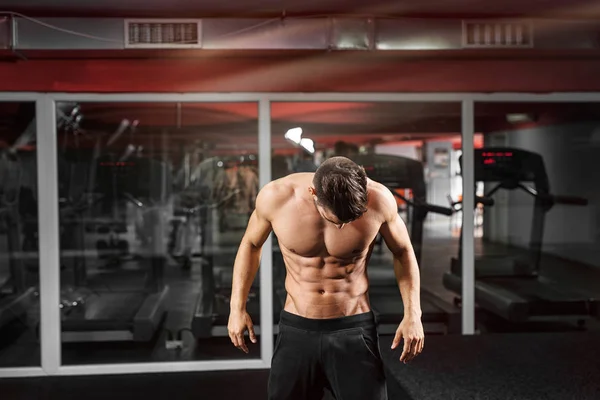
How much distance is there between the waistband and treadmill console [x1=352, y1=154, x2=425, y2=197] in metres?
2.50

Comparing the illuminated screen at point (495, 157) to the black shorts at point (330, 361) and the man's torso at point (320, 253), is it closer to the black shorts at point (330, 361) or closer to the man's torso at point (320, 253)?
the man's torso at point (320, 253)

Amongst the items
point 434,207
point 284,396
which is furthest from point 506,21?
point 284,396

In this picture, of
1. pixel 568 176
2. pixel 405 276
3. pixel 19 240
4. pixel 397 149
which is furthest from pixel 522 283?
pixel 19 240

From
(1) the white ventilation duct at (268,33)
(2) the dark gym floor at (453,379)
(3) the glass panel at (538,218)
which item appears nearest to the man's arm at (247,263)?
(2) the dark gym floor at (453,379)

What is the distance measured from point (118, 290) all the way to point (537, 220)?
4.21 metres

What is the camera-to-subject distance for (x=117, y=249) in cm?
862

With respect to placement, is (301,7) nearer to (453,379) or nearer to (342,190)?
(342,190)

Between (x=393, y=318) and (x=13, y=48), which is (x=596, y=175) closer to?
(x=393, y=318)

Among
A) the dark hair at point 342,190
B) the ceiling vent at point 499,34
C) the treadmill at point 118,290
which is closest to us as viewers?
the dark hair at point 342,190

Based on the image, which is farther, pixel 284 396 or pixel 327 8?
pixel 327 8

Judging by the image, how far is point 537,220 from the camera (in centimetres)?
557

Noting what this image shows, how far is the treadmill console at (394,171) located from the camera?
4719 millimetres

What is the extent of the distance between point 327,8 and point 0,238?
844 centimetres

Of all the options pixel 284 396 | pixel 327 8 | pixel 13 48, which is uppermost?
pixel 327 8
